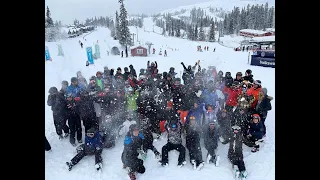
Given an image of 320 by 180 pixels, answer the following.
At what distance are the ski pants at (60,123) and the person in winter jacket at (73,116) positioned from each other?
27cm

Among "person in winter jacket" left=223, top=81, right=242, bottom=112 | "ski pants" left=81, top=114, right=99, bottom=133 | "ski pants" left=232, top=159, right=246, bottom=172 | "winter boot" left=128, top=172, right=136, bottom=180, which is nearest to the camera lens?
"winter boot" left=128, top=172, right=136, bottom=180

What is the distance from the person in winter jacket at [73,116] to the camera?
735 cm

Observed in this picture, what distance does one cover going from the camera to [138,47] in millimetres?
40438

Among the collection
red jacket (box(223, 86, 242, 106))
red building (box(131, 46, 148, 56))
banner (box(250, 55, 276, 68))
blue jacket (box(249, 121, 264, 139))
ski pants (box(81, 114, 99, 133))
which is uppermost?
red building (box(131, 46, 148, 56))

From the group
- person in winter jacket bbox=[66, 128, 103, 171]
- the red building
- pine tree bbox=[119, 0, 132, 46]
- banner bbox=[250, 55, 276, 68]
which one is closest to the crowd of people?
person in winter jacket bbox=[66, 128, 103, 171]

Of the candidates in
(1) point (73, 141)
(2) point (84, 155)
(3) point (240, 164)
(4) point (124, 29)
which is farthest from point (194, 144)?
(4) point (124, 29)

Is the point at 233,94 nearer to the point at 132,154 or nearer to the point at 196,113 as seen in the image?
the point at 196,113

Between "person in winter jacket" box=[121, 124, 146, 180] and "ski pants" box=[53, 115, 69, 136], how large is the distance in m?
2.39

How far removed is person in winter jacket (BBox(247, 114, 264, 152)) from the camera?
7.08 meters

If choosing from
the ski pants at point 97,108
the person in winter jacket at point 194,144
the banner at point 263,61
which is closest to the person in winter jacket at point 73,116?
the ski pants at point 97,108

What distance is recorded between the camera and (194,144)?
671cm

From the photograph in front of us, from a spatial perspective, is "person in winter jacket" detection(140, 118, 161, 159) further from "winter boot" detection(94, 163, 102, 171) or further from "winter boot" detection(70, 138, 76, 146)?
"winter boot" detection(70, 138, 76, 146)
